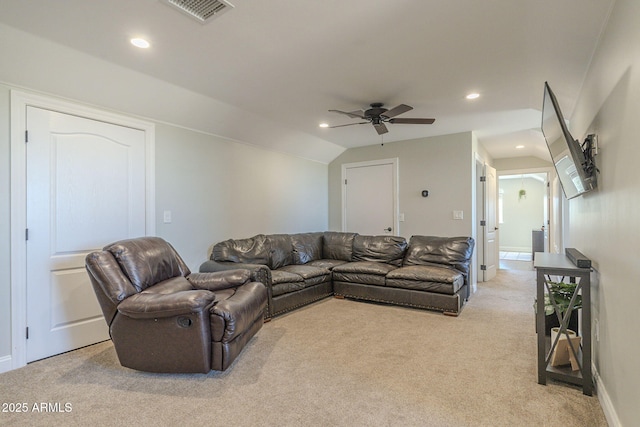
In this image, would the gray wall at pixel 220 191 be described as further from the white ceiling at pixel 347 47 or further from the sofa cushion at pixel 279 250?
the white ceiling at pixel 347 47

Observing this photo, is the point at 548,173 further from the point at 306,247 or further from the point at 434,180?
the point at 306,247

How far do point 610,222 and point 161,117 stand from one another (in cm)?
391

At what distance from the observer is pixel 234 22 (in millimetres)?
2066

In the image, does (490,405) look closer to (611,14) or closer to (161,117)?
(611,14)

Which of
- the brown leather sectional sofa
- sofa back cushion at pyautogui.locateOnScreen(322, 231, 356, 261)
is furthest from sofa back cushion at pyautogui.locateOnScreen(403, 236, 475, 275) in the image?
sofa back cushion at pyautogui.locateOnScreen(322, 231, 356, 261)

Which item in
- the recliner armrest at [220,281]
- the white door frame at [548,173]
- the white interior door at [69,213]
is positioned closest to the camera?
the white interior door at [69,213]

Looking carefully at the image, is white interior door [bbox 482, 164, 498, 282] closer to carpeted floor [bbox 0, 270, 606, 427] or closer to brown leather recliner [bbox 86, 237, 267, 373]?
carpeted floor [bbox 0, 270, 606, 427]

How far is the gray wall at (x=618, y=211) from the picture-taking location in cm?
149

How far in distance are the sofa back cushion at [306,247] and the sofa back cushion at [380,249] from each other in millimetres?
600

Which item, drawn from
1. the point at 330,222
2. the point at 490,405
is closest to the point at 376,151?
→ the point at 330,222

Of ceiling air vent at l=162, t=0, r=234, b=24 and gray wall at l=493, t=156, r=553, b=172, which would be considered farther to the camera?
gray wall at l=493, t=156, r=553, b=172

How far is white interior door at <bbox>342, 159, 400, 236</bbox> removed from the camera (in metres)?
5.64

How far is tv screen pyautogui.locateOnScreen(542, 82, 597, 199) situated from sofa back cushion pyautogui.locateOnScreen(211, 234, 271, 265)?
3.31m

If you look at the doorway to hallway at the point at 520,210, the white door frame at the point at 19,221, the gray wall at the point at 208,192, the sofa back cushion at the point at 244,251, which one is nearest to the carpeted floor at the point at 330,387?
the white door frame at the point at 19,221
